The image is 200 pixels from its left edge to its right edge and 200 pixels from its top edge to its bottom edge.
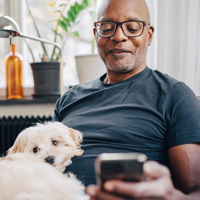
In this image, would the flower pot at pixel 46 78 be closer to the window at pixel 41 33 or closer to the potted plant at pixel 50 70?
the potted plant at pixel 50 70

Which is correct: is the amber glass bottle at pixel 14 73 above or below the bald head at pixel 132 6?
below

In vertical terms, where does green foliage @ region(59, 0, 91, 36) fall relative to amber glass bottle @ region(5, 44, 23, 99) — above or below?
above

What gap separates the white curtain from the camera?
1.52 metres

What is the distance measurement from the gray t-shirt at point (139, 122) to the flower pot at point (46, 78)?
124cm

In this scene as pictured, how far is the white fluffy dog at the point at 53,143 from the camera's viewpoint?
1051 millimetres

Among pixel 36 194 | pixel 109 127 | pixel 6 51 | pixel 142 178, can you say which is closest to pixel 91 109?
pixel 109 127

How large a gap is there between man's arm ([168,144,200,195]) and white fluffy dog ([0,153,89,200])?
13.9 inches

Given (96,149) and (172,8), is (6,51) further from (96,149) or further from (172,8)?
(96,149)

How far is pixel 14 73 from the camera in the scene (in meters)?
2.40

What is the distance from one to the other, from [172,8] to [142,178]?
1.42m

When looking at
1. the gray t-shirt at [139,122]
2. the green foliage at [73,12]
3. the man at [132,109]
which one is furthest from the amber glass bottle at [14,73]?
the gray t-shirt at [139,122]

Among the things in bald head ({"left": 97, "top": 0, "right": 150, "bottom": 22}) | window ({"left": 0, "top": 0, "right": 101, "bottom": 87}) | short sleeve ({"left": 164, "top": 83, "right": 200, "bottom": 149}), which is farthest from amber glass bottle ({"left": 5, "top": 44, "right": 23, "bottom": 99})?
short sleeve ({"left": 164, "top": 83, "right": 200, "bottom": 149})

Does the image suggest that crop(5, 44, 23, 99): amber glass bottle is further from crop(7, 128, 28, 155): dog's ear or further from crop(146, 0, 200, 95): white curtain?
crop(7, 128, 28, 155): dog's ear

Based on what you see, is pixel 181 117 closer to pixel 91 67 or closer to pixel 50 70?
pixel 91 67
